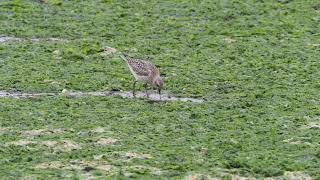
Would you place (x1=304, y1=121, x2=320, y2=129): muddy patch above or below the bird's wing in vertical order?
below

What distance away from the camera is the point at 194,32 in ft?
59.9

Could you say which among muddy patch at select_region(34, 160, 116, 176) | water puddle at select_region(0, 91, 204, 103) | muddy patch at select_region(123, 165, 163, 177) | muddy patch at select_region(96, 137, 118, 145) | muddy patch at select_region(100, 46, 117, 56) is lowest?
water puddle at select_region(0, 91, 204, 103)

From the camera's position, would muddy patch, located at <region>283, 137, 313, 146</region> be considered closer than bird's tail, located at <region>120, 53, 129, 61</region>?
Yes

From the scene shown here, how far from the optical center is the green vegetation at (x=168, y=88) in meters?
11.0

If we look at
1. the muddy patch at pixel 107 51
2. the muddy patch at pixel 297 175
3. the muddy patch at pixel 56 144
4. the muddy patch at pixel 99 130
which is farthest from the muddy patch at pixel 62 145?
the muddy patch at pixel 107 51

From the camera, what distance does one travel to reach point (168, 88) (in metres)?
14.8

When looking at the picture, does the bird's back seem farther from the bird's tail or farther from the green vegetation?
the green vegetation

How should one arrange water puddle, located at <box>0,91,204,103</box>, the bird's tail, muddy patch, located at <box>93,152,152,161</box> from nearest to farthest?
1. muddy patch, located at <box>93,152,152,161</box>
2. water puddle, located at <box>0,91,204,103</box>
3. the bird's tail

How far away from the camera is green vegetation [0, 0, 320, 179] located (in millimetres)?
10977

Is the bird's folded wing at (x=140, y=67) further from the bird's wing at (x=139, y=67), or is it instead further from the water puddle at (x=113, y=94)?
the water puddle at (x=113, y=94)

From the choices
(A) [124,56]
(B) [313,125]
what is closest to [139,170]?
(B) [313,125]

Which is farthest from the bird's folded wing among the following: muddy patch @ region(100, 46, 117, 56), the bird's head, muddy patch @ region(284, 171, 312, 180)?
muddy patch @ region(284, 171, 312, 180)

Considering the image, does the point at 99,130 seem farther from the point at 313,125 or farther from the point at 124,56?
the point at 124,56

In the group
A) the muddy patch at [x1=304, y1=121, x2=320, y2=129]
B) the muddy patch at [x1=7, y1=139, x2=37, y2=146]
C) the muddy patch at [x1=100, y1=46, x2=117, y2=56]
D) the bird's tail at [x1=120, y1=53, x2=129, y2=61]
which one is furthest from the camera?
the muddy patch at [x1=100, y1=46, x2=117, y2=56]
